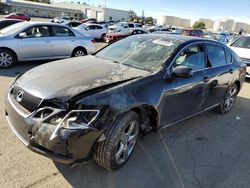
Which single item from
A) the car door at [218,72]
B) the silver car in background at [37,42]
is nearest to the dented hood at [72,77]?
the car door at [218,72]

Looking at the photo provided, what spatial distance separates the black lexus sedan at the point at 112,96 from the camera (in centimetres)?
268

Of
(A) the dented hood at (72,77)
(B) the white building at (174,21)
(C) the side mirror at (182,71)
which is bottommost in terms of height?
(B) the white building at (174,21)

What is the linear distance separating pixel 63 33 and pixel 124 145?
6.98 metres

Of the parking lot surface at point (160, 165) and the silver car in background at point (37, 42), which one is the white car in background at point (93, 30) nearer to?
the silver car in background at point (37, 42)

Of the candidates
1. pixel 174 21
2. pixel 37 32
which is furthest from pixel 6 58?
pixel 174 21

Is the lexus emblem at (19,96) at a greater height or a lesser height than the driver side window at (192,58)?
lesser

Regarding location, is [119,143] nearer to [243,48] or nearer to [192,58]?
[192,58]

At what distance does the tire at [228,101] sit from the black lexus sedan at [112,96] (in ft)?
2.37

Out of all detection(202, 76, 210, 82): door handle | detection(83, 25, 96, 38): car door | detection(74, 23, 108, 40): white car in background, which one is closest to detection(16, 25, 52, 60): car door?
detection(202, 76, 210, 82): door handle

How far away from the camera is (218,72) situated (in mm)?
4832

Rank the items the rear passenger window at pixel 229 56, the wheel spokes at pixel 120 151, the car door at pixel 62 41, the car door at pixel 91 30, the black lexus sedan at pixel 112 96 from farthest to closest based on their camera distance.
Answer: the car door at pixel 91 30
the car door at pixel 62 41
the rear passenger window at pixel 229 56
the wheel spokes at pixel 120 151
the black lexus sedan at pixel 112 96

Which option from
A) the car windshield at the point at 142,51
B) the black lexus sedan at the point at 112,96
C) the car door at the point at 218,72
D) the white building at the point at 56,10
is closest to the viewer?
the black lexus sedan at the point at 112,96

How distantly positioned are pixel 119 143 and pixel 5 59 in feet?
21.0

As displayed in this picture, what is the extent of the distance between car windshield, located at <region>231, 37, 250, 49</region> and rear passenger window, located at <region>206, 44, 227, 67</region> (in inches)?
239
